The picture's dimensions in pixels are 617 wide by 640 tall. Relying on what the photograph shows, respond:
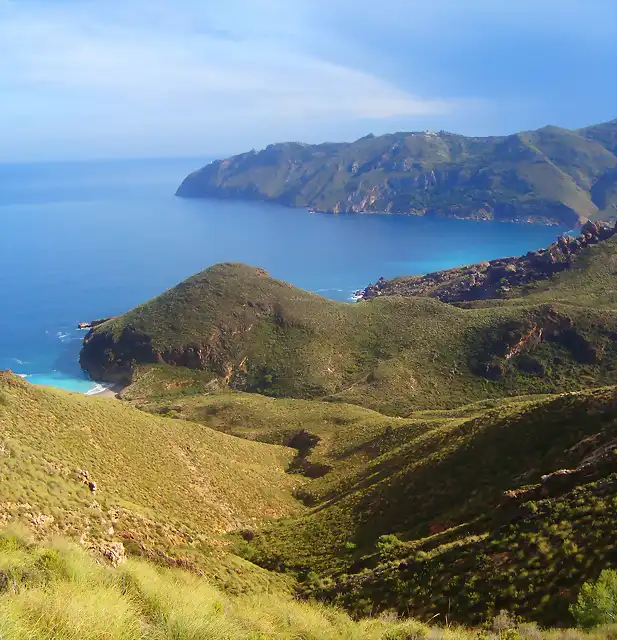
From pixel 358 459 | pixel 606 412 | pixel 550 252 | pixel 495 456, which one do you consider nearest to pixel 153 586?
pixel 495 456

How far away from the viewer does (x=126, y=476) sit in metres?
25.7

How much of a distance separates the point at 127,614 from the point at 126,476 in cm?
1933

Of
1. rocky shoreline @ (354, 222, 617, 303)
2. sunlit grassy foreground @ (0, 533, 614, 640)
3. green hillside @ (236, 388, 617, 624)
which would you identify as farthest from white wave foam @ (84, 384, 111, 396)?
sunlit grassy foreground @ (0, 533, 614, 640)

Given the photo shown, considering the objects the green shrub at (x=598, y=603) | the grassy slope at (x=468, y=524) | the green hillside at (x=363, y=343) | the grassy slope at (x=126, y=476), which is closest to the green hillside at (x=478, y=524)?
the grassy slope at (x=468, y=524)

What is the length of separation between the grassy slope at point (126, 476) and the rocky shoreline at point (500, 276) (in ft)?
320

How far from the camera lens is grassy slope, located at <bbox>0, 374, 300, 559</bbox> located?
1862 cm

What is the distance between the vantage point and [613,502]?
51.4 ft

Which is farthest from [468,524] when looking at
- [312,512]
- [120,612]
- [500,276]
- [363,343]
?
[500,276]

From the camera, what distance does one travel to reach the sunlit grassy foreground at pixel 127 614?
22.6ft

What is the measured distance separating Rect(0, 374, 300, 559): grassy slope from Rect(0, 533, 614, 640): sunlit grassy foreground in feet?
18.1

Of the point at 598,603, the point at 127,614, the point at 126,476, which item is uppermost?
the point at 127,614

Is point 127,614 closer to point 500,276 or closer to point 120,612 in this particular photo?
point 120,612

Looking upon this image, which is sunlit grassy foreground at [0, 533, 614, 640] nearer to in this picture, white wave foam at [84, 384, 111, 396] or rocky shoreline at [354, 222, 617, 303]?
white wave foam at [84, 384, 111, 396]

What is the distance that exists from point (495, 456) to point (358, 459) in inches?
614
